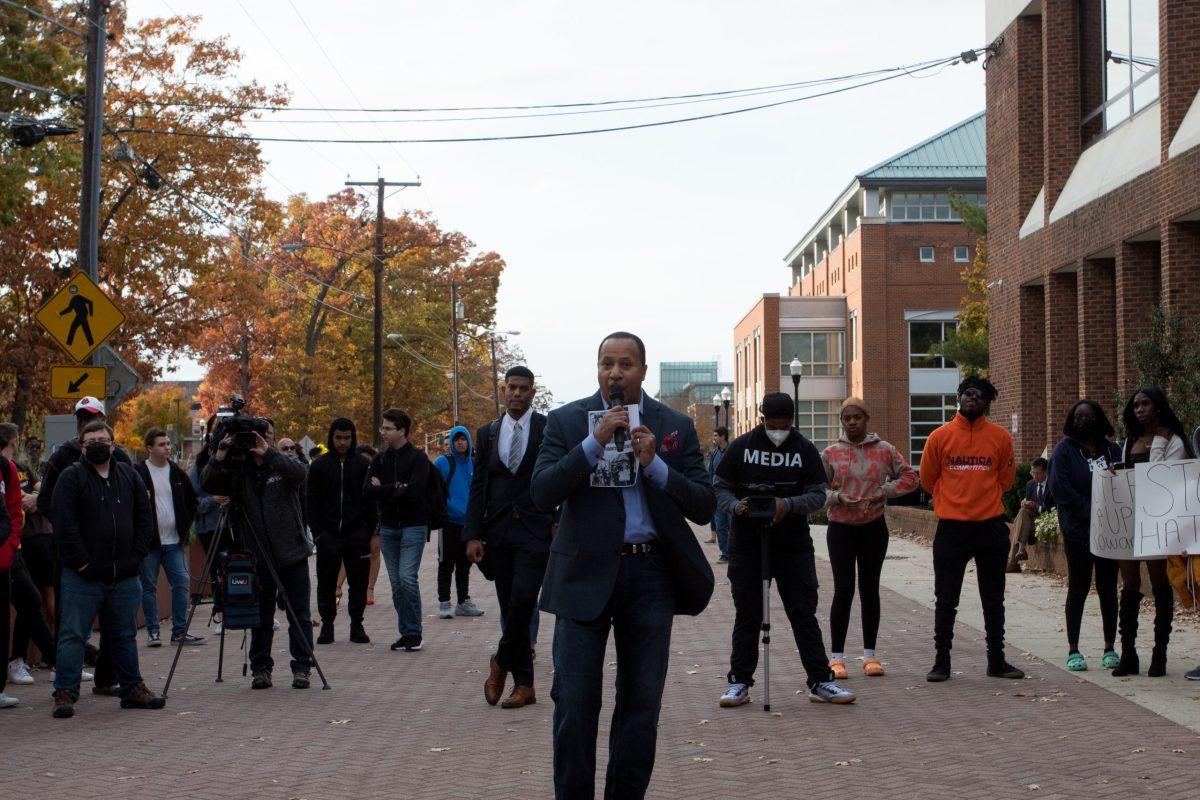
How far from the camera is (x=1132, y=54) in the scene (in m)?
23.5

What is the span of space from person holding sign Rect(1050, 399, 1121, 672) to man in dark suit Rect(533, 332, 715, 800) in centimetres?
579

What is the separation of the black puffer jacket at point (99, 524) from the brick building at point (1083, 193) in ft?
48.4

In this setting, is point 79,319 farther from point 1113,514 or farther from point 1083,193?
point 1083,193

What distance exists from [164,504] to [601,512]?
28.3ft

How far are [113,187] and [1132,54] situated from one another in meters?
21.3

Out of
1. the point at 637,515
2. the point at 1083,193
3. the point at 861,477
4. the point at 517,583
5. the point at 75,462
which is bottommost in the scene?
the point at 517,583

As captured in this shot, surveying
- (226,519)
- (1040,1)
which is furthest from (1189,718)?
(1040,1)

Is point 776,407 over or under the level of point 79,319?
under

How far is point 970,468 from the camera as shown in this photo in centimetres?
1045

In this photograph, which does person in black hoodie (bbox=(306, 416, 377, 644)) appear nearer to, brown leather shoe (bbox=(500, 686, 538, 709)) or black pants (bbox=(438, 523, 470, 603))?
→ black pants (bbox=(438, 523, 470, 603))

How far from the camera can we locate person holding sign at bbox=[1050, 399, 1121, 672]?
35.1 ft

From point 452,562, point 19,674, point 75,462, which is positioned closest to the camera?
point 75,462

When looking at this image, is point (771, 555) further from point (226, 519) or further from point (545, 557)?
point (226, 519)

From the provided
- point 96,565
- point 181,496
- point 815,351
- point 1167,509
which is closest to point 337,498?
point 181,496
